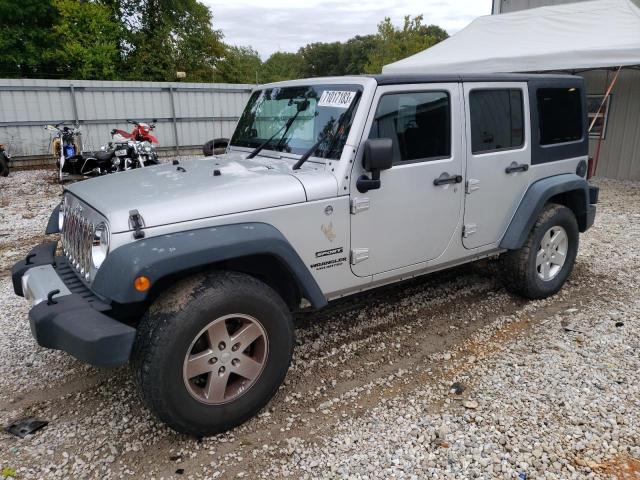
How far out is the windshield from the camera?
10.6 ft

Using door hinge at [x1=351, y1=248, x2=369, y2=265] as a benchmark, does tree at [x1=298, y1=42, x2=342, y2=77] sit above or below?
above

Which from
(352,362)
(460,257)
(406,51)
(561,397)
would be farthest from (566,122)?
(406,51)

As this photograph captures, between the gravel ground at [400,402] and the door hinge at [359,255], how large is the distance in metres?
0.80

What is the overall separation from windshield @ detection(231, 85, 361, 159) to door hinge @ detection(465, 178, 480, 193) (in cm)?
117

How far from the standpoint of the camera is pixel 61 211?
345 centimetres

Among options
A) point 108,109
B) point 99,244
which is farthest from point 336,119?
point 108,109

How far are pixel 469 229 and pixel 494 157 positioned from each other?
1.99 feet

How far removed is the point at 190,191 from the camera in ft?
9.16

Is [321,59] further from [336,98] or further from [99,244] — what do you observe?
[99,244]

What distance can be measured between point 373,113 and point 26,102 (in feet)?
41.0

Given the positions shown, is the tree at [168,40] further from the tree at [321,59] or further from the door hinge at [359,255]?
the tree at [321,59]

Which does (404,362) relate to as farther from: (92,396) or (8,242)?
(8,242)

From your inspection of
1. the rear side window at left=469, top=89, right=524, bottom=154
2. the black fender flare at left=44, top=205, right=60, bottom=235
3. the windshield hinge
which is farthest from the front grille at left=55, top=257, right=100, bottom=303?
the rear side window at left=469, top=89, right=524, bottom=154

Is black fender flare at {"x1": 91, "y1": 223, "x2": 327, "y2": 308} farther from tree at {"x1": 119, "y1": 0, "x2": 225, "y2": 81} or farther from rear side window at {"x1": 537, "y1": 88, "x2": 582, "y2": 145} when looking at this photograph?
tree at {"x1": 119, "y1": 0, "x2": 225, "y2": 81}
